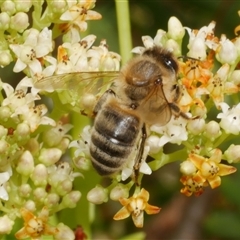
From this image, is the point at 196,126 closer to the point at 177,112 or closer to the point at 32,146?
the point at 177,112

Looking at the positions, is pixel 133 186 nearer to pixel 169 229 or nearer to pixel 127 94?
pixel 127 94

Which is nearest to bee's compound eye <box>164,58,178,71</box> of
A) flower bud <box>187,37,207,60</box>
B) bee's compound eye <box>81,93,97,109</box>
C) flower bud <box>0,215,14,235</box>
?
flower bud <box>187,37,207,60</box>

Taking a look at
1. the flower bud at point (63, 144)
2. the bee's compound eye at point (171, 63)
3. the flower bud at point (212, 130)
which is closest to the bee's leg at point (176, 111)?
the flower bud at point (212, 130)

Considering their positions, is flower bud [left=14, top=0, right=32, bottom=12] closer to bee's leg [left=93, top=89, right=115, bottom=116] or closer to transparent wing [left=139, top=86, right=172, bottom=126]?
bee's leg [left=93, top=89, right=115, bottom=116]

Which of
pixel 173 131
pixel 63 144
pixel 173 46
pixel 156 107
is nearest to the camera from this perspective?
pixel 156 107

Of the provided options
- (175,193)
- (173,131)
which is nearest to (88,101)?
(173,131)

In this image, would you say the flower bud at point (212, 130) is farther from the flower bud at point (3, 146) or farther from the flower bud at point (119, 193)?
the flower bud at point (3, 146)
